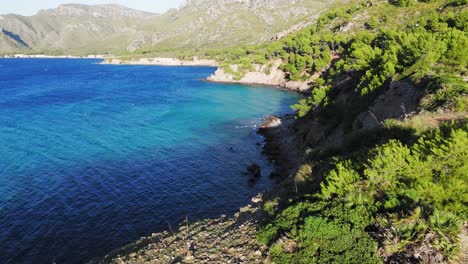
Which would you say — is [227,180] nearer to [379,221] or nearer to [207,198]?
[207,198]

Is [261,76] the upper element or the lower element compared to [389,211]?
upper

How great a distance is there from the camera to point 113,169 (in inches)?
1892

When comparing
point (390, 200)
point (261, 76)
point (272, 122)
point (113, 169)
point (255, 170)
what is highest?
point (261, 76)

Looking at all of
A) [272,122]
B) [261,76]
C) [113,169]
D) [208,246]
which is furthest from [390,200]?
[261,76]

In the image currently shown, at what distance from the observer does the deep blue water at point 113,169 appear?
108 ft

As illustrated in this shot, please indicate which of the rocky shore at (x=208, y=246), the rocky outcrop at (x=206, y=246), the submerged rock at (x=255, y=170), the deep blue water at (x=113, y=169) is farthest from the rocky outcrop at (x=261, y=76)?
the rocky outcrop at (x=206, y=246)

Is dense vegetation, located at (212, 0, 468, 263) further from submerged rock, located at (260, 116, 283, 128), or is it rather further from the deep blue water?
submerged rock, located at (260, 116, 283, 128)

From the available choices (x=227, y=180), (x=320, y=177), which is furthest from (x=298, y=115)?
(x=320, y=177)

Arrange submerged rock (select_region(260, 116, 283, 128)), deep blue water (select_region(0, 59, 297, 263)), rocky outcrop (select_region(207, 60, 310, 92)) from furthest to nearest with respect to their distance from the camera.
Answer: rocky outcrop (select_region(207, 60, 310, 92)) → submerged rock (select_region(260, 116, 283, 128)) → deep blue water (select_region(0, 59, 297, 263))

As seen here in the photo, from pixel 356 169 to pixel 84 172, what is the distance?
42.3m

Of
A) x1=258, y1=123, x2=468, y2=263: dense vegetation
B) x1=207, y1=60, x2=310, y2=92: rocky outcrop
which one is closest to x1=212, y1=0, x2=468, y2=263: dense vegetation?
x1=258, y1=123, x2=468, y2=263: dense vegetation

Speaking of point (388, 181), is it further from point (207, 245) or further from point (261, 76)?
point (261, 76)

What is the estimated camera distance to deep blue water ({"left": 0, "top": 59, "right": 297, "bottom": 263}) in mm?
32844

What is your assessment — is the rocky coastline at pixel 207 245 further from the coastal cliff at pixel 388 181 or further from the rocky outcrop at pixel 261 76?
the rocky outcrop at pixel 261 76
